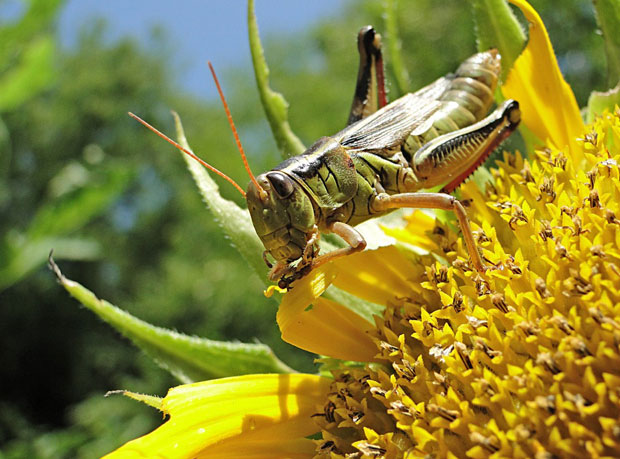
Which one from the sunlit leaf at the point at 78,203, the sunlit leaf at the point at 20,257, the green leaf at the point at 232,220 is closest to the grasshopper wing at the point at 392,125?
the green leaf at the point at 232,220

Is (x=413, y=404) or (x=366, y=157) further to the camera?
(x=366, y=157)

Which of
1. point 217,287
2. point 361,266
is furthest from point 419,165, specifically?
point 217,287

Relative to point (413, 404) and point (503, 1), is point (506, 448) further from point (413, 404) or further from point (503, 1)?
point (503, 1)

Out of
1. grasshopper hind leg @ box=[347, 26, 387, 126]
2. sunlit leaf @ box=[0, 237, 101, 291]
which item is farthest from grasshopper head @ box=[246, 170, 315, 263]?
sunlit leaf @ box=[0, 237, 101, 291]

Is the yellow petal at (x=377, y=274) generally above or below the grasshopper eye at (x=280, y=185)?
below

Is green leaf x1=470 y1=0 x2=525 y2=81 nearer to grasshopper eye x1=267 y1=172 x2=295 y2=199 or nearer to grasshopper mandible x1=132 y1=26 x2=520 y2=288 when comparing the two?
grasshopper mandible x1=132 y1=26 x2=520 y2=288

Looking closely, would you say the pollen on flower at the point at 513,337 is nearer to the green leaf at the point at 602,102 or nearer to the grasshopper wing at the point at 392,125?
the green leaf at the point at 602,102
